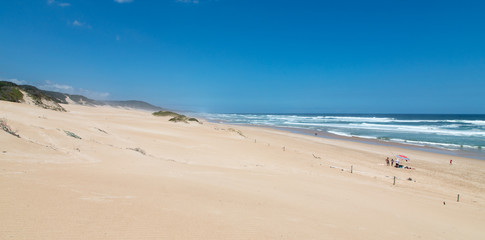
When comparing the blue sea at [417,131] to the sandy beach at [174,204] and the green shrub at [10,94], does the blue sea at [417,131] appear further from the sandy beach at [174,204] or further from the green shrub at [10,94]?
the green shrub at [10,94]

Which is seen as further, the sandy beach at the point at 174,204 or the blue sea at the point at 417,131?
the blue sea at the point at 417,131

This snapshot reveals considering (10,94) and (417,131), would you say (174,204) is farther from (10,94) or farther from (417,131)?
(417,131)

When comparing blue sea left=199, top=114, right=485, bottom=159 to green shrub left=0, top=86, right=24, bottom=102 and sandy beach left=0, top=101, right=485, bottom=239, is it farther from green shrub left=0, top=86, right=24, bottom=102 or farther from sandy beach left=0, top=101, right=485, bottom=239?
green shrub left=0, top=86, right=24, bottom=102

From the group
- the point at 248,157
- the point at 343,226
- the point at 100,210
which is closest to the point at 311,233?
the point at 343,226

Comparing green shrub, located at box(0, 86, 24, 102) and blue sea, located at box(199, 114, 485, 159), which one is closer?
green shrub, located at box(0, 86, 24, 102)

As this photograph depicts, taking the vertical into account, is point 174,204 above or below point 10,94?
below

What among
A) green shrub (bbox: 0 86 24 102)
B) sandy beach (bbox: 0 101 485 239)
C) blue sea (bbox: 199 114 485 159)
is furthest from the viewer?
blue sea (bbox: 199 114 485 159)

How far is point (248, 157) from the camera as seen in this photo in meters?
14.3

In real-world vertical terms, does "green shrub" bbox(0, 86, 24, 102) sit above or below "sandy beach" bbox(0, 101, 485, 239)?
above

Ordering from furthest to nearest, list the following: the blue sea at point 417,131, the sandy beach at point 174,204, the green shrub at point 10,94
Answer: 1. the blue sea at point 417,131
2. the green shrub at point 10,94
3. the sandy beach at point 174,204

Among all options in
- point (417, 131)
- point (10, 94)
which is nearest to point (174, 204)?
point (10, 94)

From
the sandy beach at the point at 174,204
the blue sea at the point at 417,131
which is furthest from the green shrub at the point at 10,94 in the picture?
the blue sea at the point at 417,131

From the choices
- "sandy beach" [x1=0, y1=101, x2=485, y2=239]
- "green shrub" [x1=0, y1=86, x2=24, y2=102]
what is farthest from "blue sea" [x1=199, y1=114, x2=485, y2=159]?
"green shrub" [x1=0, y1=86, x2=24, y2=102]

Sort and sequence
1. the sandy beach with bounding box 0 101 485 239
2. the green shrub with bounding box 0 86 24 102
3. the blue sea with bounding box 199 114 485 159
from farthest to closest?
the blue sea with bounding box 199 114 485 159 < the green shrub with bounding box 0 86 24 102 < the sandy beach with bounding box 0 101 485 239
